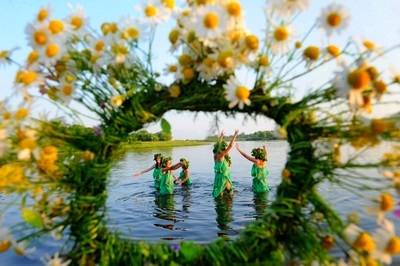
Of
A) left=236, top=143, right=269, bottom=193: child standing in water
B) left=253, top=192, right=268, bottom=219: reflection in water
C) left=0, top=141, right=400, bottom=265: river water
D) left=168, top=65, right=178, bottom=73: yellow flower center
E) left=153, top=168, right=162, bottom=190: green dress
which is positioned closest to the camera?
left=168, top=65, right=178, bottom=73: yellow flower center

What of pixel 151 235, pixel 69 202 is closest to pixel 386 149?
pixel 69 202

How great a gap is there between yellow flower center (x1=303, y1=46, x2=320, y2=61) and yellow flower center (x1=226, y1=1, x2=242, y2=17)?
1.16ft

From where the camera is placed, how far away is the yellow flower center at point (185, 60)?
5.86 ft

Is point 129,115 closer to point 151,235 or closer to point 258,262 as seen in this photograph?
point 258,262

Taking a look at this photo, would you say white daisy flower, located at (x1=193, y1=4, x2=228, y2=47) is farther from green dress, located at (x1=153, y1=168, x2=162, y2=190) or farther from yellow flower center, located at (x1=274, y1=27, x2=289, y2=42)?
green dress, located at (x1=153, y1=168, x2=162, y2=190)

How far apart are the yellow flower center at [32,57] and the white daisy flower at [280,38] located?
3.32 ft

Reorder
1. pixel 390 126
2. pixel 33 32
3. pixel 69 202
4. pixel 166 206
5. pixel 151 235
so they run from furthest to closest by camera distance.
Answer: pixel 166 206 → pixel 151 235 → pixel 69 202 → pixel 33 32 → pixel 390 126

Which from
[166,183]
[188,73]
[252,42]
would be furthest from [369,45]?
[166,183]

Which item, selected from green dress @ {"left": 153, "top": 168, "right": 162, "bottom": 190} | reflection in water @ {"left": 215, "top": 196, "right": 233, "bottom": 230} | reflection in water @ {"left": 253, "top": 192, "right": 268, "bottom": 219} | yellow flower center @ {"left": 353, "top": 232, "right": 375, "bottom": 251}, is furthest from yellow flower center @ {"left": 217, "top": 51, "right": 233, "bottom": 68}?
green dress @ {"left": 153, "top": 168, "right": 162, "bottom": 190}

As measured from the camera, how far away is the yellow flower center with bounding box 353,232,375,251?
1622 millimetres

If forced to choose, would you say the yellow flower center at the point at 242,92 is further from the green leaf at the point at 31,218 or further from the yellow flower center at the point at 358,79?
the green leaf at the point at 31,218

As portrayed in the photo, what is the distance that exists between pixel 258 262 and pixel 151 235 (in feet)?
19.8

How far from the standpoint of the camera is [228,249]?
1801 mm

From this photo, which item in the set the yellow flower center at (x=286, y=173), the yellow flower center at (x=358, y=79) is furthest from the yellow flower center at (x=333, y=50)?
the yellow flower center at (x=286, y=173)
